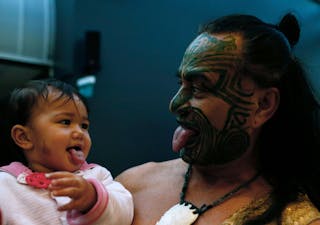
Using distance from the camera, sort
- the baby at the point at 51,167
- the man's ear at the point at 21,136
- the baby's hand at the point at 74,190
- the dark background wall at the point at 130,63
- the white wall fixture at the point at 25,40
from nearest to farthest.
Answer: the baby's hand at the point at 74,190, the baby at the point at 51,167, the man's ear at the point at 21,136, the white wall fixture at the point at 25,40, the dark background wall at the point at 130,63

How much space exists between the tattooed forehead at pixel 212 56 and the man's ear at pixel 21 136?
0.48 meters

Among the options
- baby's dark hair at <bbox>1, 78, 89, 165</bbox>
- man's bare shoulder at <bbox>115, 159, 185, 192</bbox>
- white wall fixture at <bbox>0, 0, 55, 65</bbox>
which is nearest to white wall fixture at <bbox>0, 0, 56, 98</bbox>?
white wall fixture at <bbox>0, 0, 55, 65</bbox>

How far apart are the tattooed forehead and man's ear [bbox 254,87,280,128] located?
0.14 m

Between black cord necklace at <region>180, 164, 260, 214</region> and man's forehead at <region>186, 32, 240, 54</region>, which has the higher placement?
man's forehead at <region>186, 32, 240, 54</region>

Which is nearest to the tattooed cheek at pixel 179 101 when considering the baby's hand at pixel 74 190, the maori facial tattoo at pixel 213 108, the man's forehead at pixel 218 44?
the maori facial tattoo at pixel 213 108

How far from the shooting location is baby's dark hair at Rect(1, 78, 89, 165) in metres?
1.48

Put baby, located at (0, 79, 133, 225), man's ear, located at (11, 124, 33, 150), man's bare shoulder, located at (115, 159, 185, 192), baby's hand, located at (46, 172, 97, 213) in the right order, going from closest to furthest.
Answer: baby's hand, located at (46, 172, 97, 213) < baby, located at (0, 79, 133, 225) < man's ear, located at (11, 124, 33, 150) < man's bare shoulder, located at (115, 159, 185, 192)

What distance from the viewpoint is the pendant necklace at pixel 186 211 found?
1.50 m

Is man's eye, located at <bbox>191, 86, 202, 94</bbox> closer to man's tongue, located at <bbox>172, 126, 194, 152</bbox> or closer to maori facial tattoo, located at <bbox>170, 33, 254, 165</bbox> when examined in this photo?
maori facial tattoo, located at <bbox>170, 33, 254, 165</bbox>

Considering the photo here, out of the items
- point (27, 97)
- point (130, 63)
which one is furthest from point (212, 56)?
point (130, 63)

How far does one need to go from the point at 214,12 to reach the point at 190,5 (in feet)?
0.91

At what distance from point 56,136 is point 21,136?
0.12 meters

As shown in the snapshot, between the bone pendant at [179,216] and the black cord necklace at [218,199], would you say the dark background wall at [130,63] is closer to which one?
the black cord necklace at [218,199]

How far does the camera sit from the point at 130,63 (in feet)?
15.0
